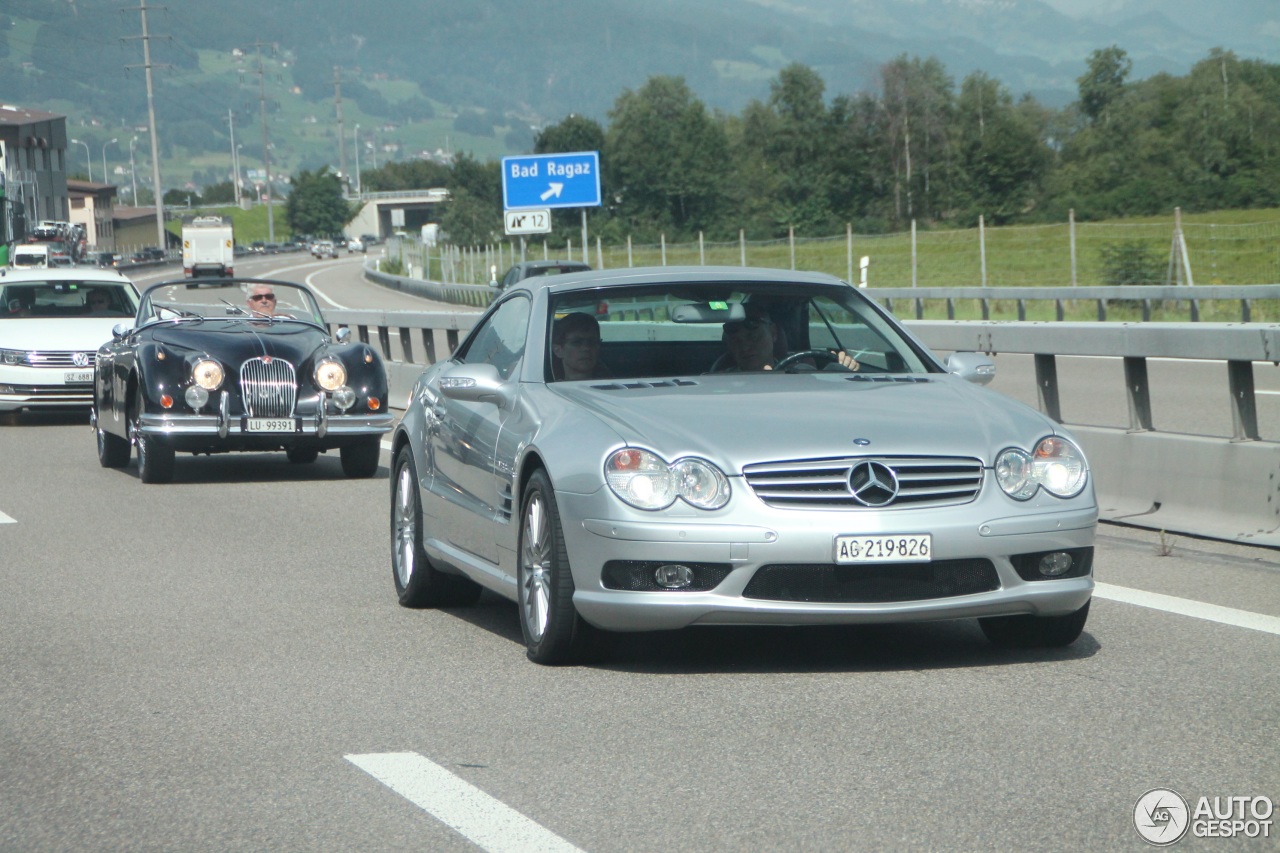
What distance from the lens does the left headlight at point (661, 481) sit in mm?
6125

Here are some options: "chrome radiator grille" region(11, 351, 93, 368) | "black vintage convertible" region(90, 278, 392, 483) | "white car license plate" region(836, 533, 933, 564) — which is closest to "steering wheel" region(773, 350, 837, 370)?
"white car license plate" region(836, 533, 933, 564)

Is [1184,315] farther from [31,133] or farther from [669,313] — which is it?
[31,133]

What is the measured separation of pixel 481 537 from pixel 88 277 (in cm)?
1394

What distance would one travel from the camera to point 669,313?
743cm

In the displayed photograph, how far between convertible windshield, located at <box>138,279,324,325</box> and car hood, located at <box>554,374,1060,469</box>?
8039 mm

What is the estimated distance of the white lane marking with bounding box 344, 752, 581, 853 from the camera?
4.43 metres

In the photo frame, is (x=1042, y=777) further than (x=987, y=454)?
No

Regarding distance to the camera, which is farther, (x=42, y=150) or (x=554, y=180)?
(x=42, y=150)

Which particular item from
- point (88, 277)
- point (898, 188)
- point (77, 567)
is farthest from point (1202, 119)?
point (77, 567)

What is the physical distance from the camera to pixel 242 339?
13875 mm

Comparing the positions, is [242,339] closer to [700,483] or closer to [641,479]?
[641,479]

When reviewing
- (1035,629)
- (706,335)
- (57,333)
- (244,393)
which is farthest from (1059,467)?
(57,333)

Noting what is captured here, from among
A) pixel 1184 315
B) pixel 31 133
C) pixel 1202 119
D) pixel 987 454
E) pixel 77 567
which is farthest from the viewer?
pixel 31 133

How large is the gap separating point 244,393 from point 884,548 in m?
8.24
